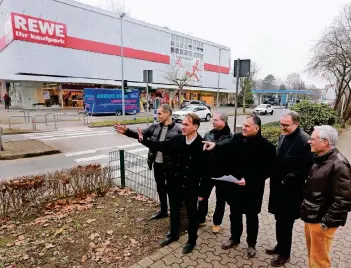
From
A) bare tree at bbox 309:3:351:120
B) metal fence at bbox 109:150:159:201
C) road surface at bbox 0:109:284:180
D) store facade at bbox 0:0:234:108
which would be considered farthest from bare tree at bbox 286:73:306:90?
metal fence at bbox 109:150:159:201

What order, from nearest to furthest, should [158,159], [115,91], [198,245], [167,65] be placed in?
1. [198,245]
2. [158,159]
3. [115,91]
4. [167,65]

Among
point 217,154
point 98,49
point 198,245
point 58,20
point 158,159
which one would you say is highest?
point 58,20

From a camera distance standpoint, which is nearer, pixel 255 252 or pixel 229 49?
pixel 255 252

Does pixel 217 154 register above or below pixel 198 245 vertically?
above

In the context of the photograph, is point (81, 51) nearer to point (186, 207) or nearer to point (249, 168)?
point (186, 207)

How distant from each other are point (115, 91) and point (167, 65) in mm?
20081

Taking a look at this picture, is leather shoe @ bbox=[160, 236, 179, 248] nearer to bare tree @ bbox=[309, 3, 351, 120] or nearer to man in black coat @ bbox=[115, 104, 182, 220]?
man in black coat @ bbox=[115, 104, 182, 220]

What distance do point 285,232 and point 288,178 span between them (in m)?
0.77

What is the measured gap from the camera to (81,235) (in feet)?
11.7

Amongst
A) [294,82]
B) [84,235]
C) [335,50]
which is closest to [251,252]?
[84,235]

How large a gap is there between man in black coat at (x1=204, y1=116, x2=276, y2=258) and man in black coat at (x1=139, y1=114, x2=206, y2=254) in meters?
0.23

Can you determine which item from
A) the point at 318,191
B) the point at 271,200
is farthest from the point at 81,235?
the point at 318,191

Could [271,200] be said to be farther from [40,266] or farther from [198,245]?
→ [40,266]

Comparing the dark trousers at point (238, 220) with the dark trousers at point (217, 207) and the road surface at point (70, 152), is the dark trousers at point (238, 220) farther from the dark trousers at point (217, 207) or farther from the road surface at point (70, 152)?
the road surface at point (70, 152)
